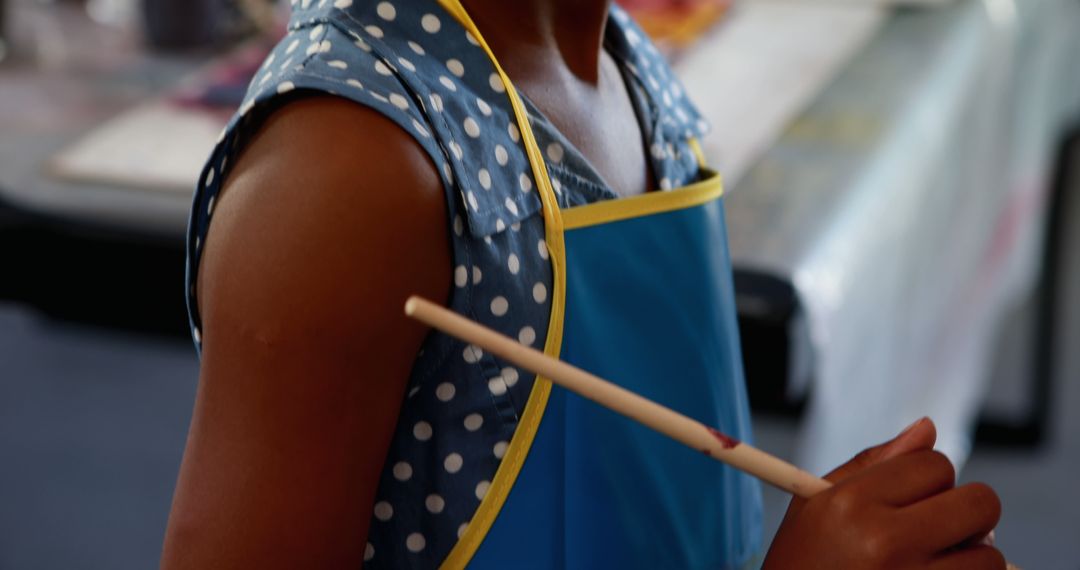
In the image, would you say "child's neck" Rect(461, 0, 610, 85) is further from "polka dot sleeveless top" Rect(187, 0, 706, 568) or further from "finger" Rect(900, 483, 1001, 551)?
"finger" Rect(900, 483, 1001, 551)

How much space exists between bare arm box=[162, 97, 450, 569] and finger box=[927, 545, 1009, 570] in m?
0.24

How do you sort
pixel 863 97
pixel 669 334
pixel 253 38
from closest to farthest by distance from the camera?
pixel 669 334 < pixel 863 97 < pixel 253 38

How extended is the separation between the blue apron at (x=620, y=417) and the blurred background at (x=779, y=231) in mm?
453

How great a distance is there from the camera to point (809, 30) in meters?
1.92

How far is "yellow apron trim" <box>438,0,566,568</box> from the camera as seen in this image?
2.03 ft

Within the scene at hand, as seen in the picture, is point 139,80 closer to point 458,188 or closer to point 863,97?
point 863,97

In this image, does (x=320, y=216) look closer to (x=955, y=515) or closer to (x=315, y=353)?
(x=315, y=353)

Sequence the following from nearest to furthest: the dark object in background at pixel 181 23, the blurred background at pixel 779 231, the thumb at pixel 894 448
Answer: the thumb at pixel 894 448 < the blurred background at pixel 779 231 < the dark object in background at pixel 181 23

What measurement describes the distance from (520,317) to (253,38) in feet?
4.63

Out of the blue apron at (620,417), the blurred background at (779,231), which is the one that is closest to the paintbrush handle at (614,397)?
the blue apron at (620,417)

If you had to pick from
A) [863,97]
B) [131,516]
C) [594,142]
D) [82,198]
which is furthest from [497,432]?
[131,516]

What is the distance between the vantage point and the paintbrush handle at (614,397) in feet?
1.60

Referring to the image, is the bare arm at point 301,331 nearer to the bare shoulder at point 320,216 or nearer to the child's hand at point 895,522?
the bare shoulder at point 320,216

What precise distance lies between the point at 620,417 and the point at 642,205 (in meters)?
0.11
